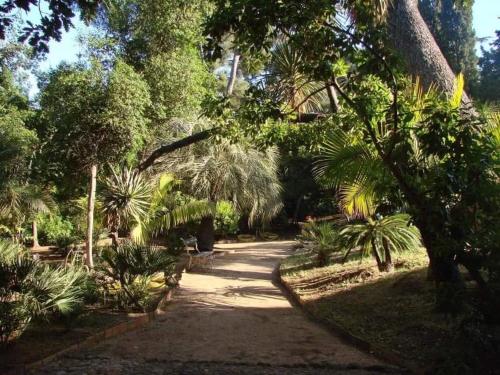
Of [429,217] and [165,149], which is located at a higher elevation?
[165,149]

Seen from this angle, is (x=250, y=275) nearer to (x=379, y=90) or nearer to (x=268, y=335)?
(x=268, y=335)

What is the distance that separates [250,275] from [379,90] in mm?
7972

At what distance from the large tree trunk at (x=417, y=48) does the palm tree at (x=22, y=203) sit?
1114 cm

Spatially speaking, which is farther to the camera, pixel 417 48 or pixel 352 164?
pixel 417 48

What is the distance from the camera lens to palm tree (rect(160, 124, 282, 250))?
56.8ft

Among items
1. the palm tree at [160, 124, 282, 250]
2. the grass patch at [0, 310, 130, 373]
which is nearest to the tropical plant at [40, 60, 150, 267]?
the grass patch at [0, 310, 130, 373]

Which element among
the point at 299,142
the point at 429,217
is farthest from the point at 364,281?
the point at 429,217

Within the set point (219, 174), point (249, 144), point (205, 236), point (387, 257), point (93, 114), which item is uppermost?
point (93, 114)

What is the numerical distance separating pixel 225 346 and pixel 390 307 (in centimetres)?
246

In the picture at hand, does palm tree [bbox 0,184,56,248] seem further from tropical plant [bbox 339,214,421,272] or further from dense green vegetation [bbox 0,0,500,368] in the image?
tropical plant [bbox 339,214,421,272]

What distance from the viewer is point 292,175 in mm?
29719

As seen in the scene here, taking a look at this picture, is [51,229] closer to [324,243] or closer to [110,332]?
[324,243]

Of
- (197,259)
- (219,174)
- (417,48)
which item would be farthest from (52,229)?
(417,48)

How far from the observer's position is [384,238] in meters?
9.09
